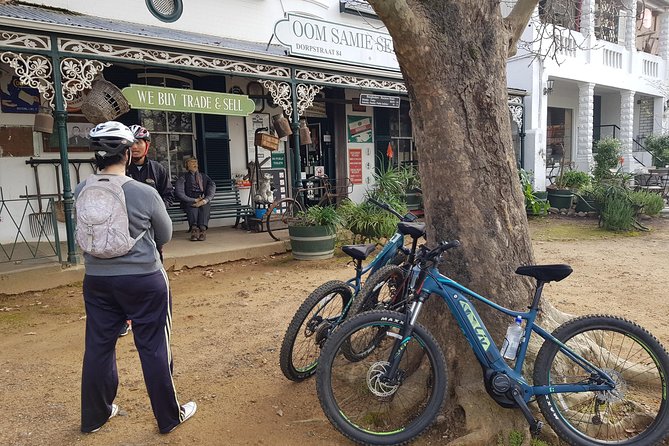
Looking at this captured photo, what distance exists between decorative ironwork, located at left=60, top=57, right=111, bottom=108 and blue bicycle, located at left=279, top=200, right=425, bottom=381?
458 cm

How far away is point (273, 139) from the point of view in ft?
29.1

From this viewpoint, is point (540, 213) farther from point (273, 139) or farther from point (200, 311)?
point (200, 311)

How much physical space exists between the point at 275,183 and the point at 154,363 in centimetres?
804

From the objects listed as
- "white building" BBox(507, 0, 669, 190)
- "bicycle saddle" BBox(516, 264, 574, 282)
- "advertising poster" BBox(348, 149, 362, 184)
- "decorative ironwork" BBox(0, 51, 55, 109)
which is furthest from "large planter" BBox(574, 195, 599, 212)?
"decorative ironwork" BBox(0, 51, 55, 109)

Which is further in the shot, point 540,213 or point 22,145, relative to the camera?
point 540,213

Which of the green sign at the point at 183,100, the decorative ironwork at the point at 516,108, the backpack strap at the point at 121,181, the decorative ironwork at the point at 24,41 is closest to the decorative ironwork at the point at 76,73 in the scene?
the decorative ironwork at the point at 24,41

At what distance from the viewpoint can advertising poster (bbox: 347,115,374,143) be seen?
1190cm

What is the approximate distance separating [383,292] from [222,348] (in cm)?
158

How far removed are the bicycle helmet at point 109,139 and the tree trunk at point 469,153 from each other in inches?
63.8

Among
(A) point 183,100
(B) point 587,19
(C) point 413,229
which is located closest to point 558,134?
(B) point 587,19

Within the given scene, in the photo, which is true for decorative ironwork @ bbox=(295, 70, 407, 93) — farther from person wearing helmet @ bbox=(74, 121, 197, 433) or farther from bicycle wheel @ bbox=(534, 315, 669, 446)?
bicycle wheel @ bbox=(534, 315, 669, 446)

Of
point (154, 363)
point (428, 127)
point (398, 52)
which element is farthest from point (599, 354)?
point (154, 363)

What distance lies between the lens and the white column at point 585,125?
603 inches

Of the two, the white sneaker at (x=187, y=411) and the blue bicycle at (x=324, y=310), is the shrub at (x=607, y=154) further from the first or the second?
the white sneaker at (x=187, y=411)
